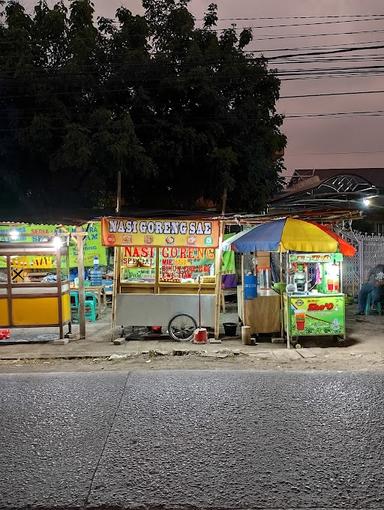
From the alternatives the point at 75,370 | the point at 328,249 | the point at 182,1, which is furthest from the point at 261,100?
the point at 75,370

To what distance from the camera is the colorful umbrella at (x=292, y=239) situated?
932 centimetres

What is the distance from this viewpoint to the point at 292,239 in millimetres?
9375

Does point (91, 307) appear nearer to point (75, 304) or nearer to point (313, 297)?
point (75, 304)

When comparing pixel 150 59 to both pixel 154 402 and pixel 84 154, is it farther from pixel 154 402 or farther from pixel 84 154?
pixel 154 402

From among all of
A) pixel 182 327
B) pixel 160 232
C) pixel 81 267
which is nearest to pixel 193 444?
pixel 182 327

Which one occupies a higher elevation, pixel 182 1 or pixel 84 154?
pixel 182 1

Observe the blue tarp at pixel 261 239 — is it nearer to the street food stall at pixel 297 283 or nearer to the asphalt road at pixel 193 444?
the street food stall at pixel 297 283

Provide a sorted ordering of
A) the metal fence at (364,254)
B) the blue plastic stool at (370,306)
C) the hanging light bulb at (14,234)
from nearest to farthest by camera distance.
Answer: the hanging light bulb at (14,234), the blue plastic stool at (370,306), the metal fence at (364,254)

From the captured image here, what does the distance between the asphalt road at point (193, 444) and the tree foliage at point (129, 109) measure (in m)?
9.78

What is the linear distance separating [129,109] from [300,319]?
10147 mm

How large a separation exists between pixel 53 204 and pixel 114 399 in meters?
13.3

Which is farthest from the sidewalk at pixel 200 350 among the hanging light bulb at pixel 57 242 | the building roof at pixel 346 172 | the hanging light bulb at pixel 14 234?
the building roof at pixel 346 172

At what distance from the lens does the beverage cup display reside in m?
9.95

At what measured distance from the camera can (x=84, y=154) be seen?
47.4 ft
